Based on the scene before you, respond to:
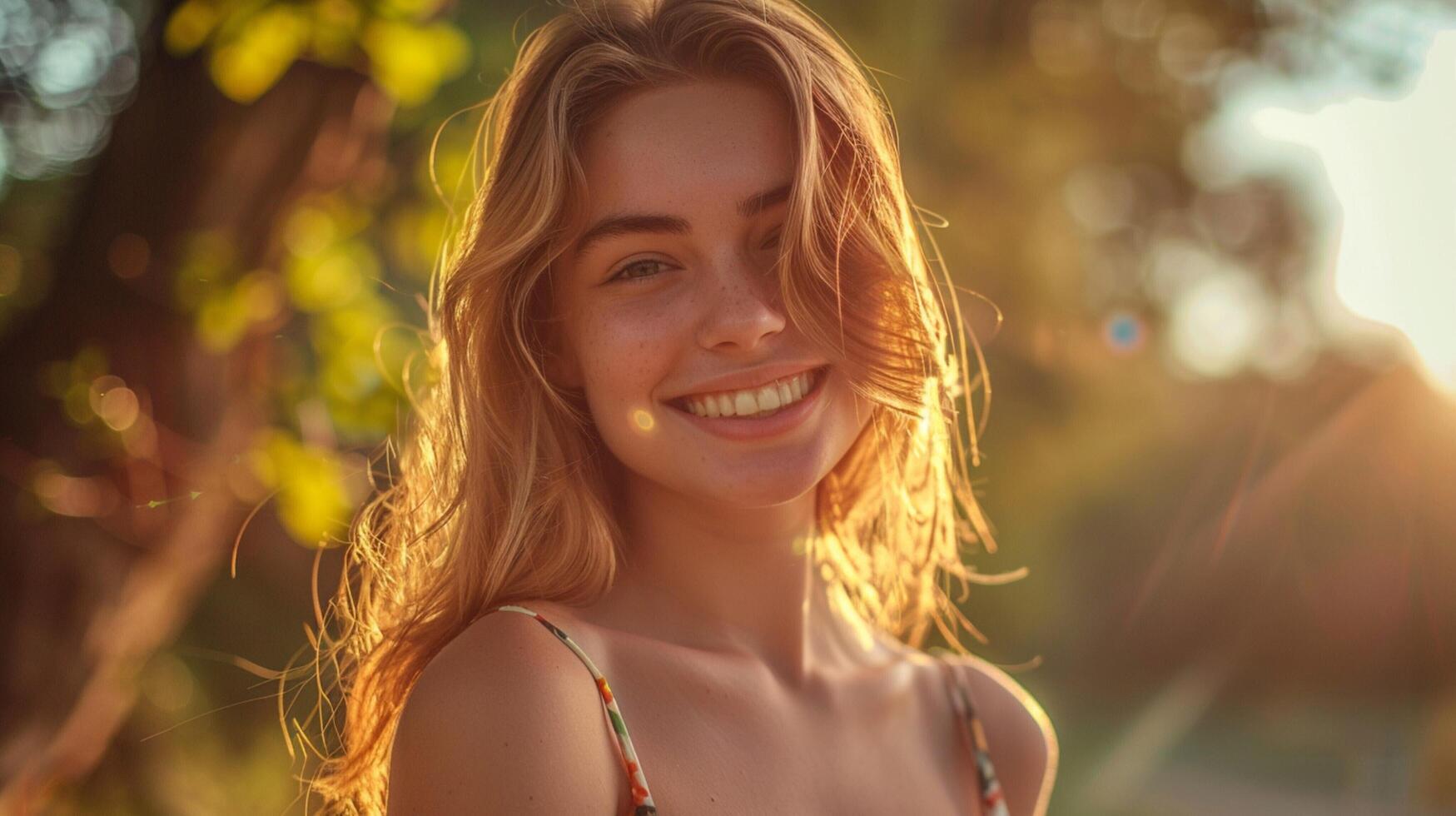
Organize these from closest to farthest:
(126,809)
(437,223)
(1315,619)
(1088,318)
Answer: (437,223) < (126,809) < (1088,318) < (1315,619)

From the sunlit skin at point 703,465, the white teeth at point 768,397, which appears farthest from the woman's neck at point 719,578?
the white teeth at point 768,397

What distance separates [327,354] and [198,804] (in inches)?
68.2

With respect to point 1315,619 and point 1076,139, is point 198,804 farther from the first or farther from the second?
point 1315,619

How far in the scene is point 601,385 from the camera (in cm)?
186

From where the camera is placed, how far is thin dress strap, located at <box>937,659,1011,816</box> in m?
2.15

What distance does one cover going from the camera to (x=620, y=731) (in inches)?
64.5

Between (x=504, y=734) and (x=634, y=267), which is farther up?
(x=634, y=267)

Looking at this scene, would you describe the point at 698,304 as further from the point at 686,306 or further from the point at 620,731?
the point at 620,731

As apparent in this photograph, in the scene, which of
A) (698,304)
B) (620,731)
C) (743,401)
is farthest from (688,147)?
(620,731)

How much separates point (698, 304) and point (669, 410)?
0.53 ft

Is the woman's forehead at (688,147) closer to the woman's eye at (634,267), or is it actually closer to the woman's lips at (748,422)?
the woman's eye at (634,267)

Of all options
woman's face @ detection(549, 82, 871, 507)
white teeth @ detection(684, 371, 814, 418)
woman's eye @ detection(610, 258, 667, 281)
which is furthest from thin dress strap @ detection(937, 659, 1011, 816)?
woman's eye @ detection(610, 258, 667, 281)

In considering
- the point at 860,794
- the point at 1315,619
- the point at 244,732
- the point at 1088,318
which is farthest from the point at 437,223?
the point at 1315,619

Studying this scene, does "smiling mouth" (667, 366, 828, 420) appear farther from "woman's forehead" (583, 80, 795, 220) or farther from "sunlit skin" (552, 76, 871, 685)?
"woman's forehead" (583, 80, 795, 220)
